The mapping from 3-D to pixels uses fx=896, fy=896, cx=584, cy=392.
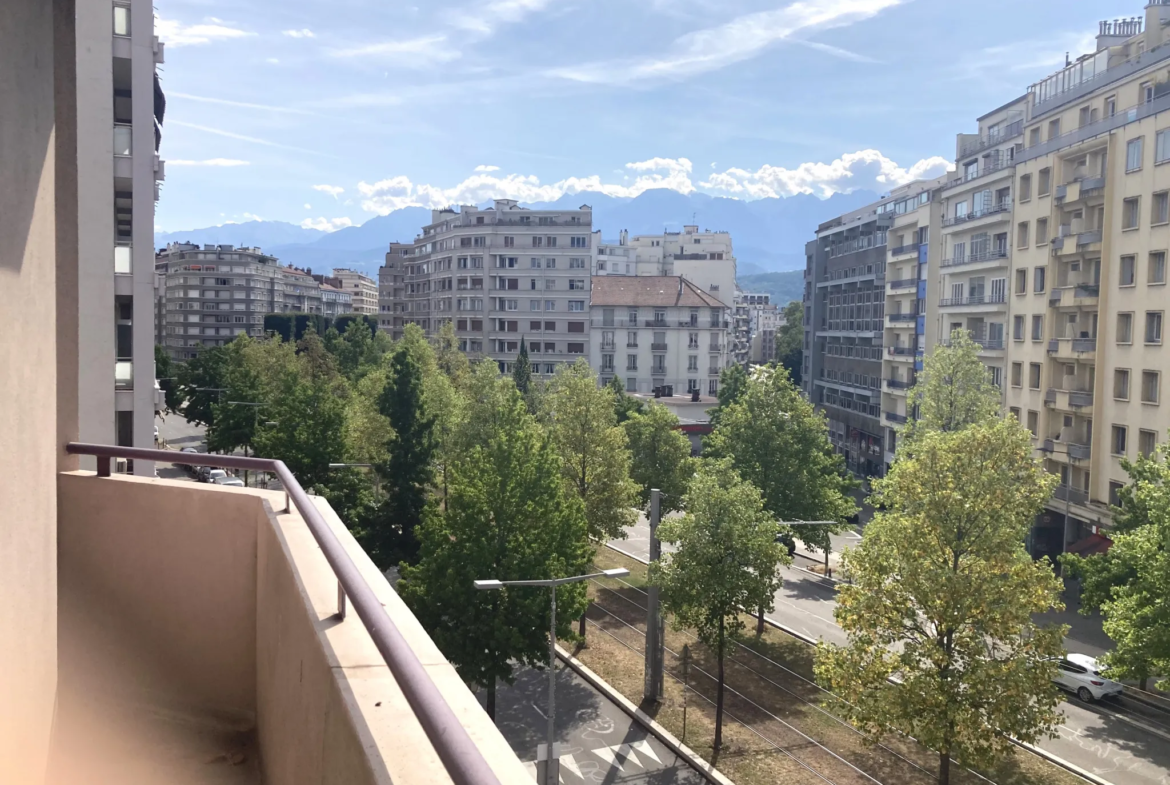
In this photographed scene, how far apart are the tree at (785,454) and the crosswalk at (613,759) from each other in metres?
12.6

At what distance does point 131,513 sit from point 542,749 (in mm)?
14061

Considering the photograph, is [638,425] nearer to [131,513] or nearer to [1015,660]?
[1015,660]

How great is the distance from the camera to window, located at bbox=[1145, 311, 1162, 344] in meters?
34.0

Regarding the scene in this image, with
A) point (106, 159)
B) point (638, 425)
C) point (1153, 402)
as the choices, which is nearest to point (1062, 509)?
point (1153, 402)

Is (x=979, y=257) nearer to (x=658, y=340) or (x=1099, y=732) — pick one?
(x=1099, y=732)

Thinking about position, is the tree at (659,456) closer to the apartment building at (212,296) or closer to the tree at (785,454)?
the tree at (785,454)

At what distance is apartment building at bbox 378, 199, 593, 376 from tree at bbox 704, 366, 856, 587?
4782 cm

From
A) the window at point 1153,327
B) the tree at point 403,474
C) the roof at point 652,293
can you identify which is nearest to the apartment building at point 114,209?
the tree at point 403,474

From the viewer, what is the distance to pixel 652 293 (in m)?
84.6

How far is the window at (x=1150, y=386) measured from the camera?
34.1 meters

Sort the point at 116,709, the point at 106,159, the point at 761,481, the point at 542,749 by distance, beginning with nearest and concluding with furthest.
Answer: the point at 116,709 < the point at 542,749 < the point at 106,159 < the point at 761,481

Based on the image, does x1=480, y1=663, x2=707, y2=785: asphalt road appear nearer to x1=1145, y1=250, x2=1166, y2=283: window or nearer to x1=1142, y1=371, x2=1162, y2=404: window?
x1=1142, y1=371, x2=1162, y2=404: window

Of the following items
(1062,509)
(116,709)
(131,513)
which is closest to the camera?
(116,709)

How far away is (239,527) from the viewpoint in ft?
19.2
